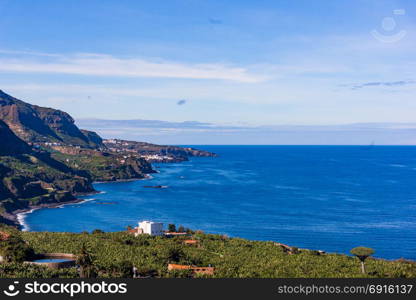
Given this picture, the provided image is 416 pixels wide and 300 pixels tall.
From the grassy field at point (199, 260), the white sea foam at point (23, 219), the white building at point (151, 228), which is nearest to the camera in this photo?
the grassy field at point (199, 260)

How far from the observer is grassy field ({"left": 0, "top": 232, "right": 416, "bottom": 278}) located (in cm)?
4856

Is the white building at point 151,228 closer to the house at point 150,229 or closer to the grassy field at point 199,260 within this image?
the house at point 150,229

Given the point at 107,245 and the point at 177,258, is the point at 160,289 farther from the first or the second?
the point at 107,245

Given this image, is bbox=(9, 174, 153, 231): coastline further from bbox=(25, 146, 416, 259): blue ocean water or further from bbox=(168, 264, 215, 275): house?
bbox=(168, 264, 215, 275): house

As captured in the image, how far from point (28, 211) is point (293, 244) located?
90815mm

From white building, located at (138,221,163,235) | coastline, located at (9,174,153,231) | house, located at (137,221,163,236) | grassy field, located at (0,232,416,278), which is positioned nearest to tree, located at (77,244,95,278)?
grassy field, located at (0,232,416,278)

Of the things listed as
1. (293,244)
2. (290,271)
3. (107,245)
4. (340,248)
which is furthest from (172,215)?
(290,271)

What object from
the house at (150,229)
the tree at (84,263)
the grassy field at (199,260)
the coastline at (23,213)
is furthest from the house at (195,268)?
the coastline at (23,213)

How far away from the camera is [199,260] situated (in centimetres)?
5878

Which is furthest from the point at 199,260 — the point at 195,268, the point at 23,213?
the point at 23,213

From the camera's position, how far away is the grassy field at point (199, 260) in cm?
4856

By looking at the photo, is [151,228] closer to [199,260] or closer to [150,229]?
[150,229]

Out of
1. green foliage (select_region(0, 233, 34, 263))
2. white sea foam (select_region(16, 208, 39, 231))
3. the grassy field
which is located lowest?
white sea foam (select_region(16, 208, 39, 231))

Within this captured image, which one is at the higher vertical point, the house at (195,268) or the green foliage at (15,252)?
the green foliage at (15,252)
